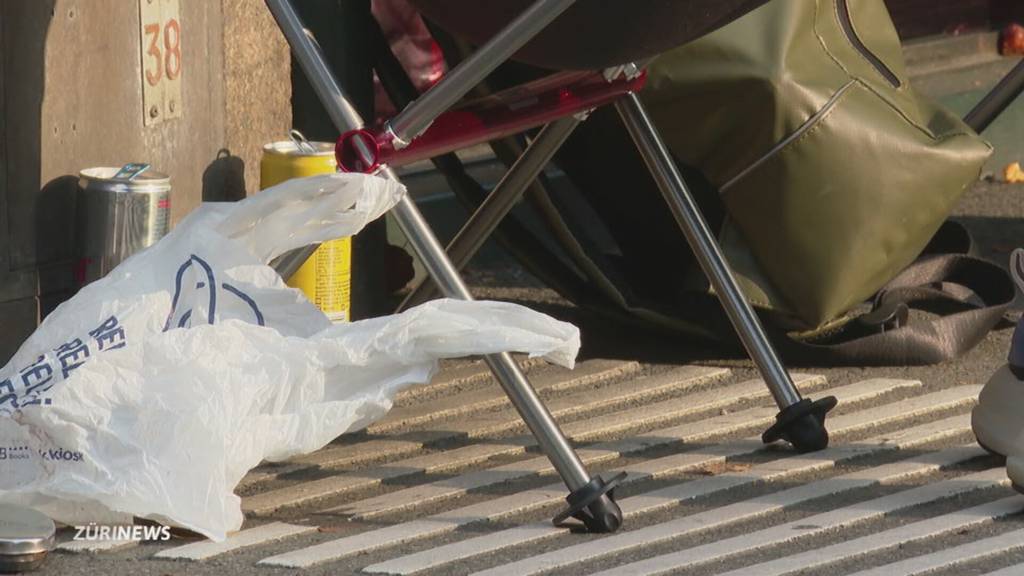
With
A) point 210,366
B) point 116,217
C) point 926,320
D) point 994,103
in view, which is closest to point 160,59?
point 116,217

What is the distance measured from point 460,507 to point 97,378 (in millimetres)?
589

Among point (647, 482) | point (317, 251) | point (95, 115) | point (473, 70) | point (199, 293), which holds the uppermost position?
point (473, 70)

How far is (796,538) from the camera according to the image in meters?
2.65

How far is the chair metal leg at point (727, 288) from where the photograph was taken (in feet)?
9.93

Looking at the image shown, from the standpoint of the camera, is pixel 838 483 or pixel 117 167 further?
pixel 117 167

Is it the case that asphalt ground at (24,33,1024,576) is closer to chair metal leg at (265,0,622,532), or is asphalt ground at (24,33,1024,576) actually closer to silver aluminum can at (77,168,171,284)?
chair metal leg at (265,0,622,532)

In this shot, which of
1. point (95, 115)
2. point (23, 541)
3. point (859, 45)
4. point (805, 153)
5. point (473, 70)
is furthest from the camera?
point (859, 45)

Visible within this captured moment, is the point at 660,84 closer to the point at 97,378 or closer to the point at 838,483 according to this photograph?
the point at 838,483

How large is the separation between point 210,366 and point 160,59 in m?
0.97

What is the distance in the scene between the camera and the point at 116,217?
3.10m

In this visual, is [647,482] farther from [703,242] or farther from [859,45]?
[859,45]

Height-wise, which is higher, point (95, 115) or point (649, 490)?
point (95, 115)

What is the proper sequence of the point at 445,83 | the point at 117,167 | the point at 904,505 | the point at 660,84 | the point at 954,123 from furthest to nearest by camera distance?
the point at 954,123 < the point at 660,84 < the point at 117,167 < the point at 904,505 < the point at 445,83

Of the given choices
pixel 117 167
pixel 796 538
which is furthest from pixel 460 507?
pixel 117 167
